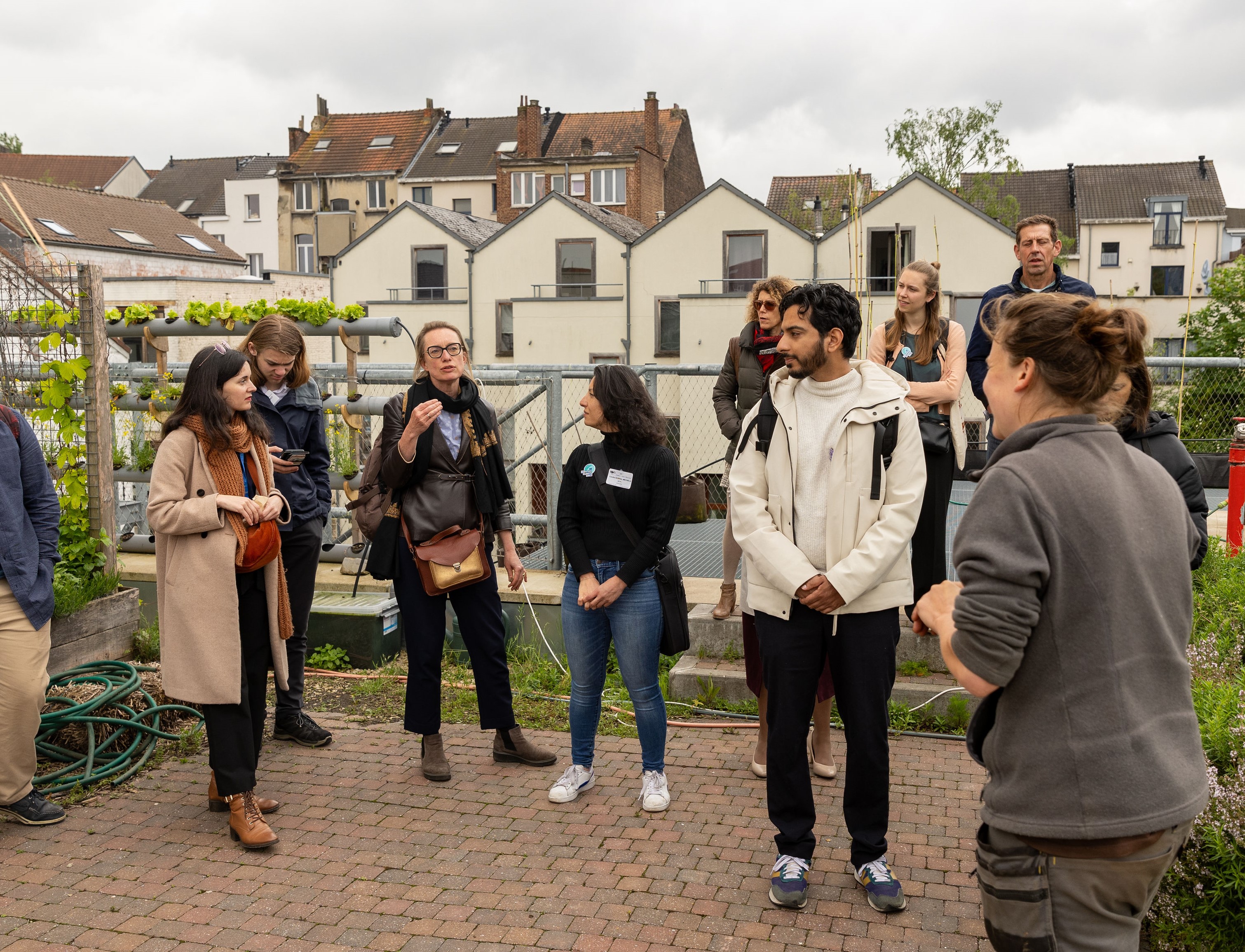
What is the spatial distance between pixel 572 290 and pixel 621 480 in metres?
33.9

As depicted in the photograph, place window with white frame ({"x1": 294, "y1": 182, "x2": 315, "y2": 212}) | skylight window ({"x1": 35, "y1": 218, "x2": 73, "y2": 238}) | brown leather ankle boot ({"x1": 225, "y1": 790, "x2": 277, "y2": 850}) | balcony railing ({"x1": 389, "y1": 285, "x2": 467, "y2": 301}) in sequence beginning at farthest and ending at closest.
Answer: window with white frame ({"x1": 294, "y1": 182, "x2": 315, "y2": 212})
balcony railing ({"x1": 389, "y1": 285, "x2": 467, "y2": 301})
skylight window ({"x1": 35, "y1": 218, "x2": 73, "y2": 238})
brown leather ankle boot ({"x1": 225, "y1": 790, "x2": 277, "y2": 850})

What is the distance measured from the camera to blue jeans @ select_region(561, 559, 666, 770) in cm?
469

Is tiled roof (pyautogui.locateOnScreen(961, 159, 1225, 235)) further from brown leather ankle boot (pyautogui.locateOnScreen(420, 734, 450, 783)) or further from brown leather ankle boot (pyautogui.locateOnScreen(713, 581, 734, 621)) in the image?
brown leather ankle boot (pyautogui.locateOnScreen(420, 734, 450, 783))

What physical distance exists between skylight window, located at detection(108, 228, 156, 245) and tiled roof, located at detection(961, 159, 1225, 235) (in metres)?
37.8

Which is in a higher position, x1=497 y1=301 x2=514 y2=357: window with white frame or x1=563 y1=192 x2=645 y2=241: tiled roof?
x1=563 y1=192 x2=645 y2=241: tiled roof

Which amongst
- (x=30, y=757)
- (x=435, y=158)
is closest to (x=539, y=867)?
(x=30, y=757)

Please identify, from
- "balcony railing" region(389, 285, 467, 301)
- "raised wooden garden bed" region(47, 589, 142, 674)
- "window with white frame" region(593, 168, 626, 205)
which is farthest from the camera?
"window with white frame" region(593, 168, 626, 205)

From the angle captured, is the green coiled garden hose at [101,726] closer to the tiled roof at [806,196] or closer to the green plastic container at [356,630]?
the green plastic container at [356,630]

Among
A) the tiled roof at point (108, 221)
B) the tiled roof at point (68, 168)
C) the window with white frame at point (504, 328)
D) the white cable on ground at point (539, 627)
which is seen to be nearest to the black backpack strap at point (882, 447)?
the white cable on ground at point (539, 627)

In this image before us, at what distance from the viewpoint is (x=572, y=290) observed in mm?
37844

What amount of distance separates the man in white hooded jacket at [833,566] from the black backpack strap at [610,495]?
83cm

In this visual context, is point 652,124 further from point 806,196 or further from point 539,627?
point 539,627

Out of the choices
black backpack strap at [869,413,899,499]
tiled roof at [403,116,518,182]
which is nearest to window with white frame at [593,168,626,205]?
tiled roof at [403,116,518,182]

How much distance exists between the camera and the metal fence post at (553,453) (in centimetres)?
727
